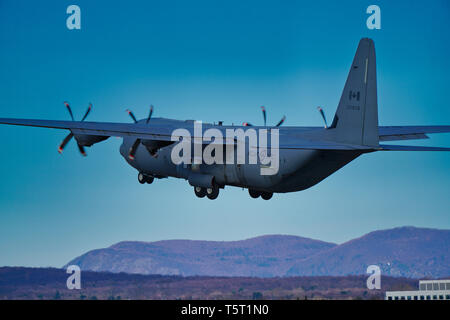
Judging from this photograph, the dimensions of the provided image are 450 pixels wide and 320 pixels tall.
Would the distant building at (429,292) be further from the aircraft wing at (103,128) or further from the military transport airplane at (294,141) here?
the aircraft wing at (103,128)

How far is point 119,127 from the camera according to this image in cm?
3488

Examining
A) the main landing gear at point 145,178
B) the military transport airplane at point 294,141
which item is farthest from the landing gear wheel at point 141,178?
the military transport airplane at point 294,141

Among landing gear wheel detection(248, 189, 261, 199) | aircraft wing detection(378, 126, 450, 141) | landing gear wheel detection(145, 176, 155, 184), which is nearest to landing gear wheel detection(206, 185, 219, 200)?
landing gear wheel detection(248, 189, 261, 199)

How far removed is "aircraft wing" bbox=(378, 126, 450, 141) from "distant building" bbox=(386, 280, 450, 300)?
885 cm

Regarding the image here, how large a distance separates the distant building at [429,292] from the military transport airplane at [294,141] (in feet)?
21.4

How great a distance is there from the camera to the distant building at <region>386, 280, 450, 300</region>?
96.1 ft

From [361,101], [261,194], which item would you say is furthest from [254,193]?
[361,101]

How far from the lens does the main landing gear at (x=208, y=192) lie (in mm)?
37312

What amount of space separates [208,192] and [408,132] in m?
11.8

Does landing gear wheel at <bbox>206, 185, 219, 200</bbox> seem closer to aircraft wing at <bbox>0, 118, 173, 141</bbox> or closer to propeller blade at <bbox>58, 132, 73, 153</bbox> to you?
aircraft wing at <bbox>0, 118, 173, 141</bbox>

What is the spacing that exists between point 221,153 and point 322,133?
710 cm

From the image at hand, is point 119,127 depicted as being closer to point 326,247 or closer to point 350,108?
point 350,108
